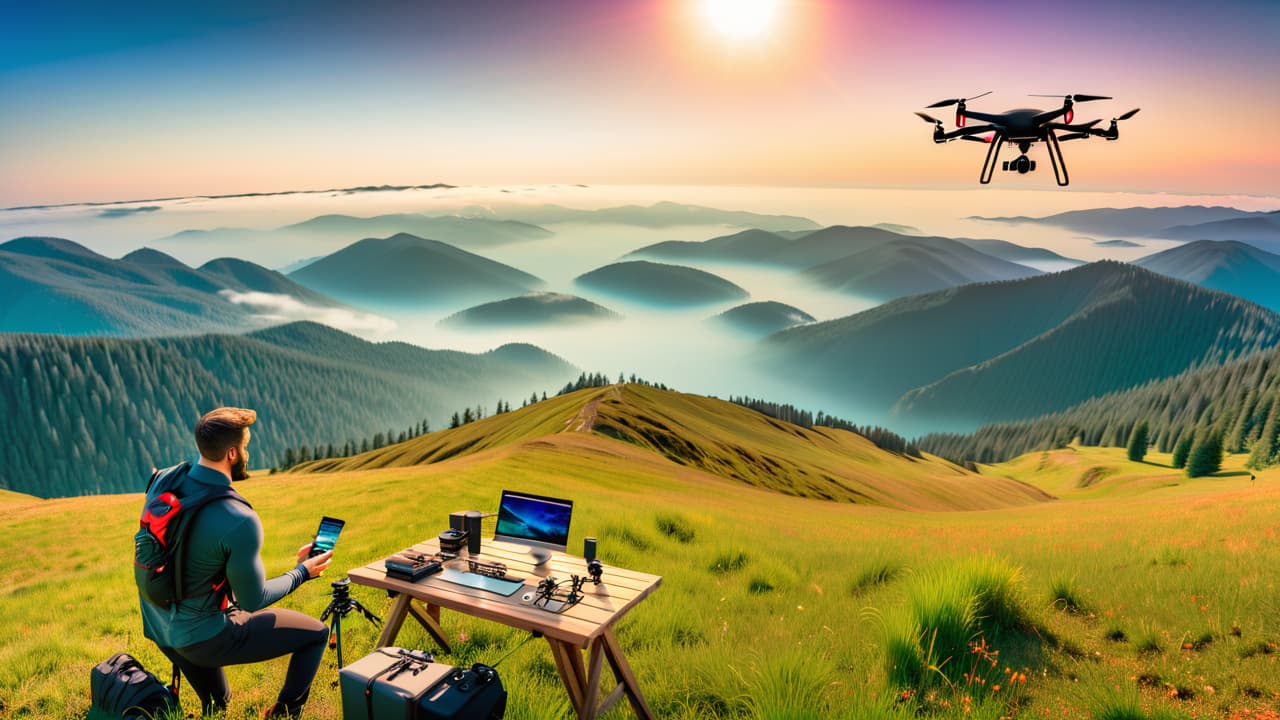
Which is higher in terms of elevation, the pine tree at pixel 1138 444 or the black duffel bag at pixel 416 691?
the black duffel bag at pixel 416 691

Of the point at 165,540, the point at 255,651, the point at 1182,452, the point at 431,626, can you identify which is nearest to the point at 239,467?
the point at 165,540

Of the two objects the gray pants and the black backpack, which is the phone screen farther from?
the black backpack

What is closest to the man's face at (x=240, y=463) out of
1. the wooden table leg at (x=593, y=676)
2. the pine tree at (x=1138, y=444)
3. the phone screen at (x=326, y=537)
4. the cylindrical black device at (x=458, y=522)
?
the phone screen at (x=326, y=537)

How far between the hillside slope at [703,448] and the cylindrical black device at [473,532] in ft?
88.2

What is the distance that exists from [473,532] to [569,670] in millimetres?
2459

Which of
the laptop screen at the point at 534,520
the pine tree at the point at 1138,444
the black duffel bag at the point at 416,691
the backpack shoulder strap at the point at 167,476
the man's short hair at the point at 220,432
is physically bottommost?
the pine tree at the point at 1138,444

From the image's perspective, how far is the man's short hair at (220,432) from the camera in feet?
17.5

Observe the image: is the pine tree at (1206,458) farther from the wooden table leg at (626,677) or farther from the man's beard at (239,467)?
the man's beard at (239,467)

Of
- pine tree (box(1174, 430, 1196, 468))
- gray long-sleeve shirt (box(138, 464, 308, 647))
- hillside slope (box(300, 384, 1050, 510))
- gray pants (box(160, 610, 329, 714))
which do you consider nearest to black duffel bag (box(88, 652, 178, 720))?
gray pants (box(160, 610, 329, 714))

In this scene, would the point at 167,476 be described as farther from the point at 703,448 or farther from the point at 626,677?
the point at 703,448

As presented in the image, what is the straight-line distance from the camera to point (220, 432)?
213 inches

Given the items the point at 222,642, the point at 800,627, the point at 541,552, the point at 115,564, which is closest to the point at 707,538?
Result: the point at 800,627

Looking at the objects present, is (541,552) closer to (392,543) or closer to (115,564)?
(392,543)

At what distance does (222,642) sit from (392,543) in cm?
772
